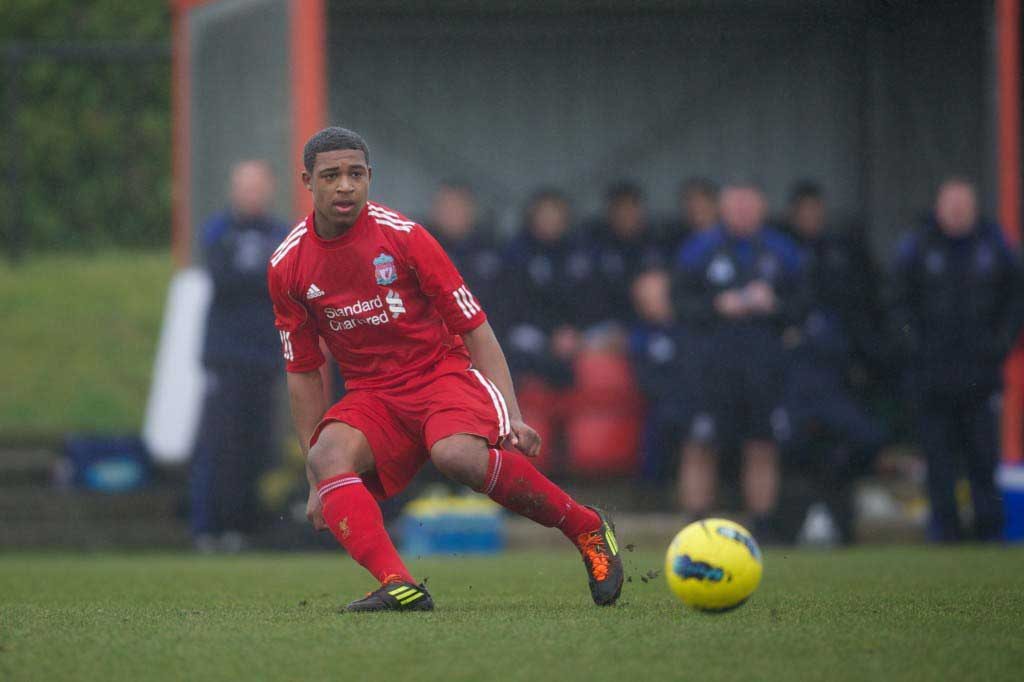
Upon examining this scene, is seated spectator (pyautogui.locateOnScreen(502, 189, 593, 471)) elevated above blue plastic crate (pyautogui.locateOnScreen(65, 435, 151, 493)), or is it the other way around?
seated spectator (pyautogui.locateOnScreen(502, 189, 593, 471))

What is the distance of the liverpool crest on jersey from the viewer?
6.18 meters

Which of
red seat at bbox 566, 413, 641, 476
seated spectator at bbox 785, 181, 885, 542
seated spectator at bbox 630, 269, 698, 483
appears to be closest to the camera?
seated spectator at bbox 785, 181, 885, 542

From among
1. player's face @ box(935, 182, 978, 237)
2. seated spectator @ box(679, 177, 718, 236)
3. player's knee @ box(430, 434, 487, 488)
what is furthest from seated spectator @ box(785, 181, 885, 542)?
player's knee @ box(430, 434, 487, 488)

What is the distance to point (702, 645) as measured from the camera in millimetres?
4863

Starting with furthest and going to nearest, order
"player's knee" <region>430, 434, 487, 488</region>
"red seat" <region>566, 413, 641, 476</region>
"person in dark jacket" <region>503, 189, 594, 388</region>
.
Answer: "red seat" <region>566, 413, 641, 476</region> < "person in dark jacket" <region>503, 189, 594, 388</region> < "player's knee" <region>430, 434, 487, 488</region>

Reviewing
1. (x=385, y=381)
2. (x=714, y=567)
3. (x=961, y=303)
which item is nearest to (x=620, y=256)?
(x=961, y=303)

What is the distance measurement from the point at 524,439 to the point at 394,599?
728mm

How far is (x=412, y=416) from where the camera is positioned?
6.25 metres

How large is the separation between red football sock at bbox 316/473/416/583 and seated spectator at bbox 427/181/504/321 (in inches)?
268

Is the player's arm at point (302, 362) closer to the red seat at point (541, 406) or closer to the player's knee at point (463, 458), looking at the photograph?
the player's knee at point (463, 458)

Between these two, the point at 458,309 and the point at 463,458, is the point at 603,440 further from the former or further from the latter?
the point at 463,458

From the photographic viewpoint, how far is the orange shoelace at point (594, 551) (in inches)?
243

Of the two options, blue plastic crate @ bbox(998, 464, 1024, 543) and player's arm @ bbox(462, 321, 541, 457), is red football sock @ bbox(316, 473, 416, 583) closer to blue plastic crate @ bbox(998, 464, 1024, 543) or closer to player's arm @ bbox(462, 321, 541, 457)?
player's arm @ bbox(462, 321, 541, 457)

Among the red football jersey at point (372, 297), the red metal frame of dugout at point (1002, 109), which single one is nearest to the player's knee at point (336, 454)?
the red football jersey at point (372, 297)
